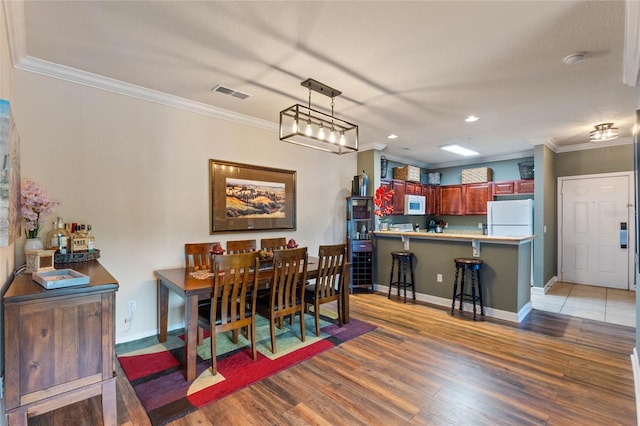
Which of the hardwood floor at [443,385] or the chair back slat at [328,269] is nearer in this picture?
the hardwood floor at [443,385]

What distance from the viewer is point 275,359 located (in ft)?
8.95

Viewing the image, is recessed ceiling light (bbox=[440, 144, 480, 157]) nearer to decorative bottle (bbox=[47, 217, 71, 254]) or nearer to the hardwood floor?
the hardwood floor

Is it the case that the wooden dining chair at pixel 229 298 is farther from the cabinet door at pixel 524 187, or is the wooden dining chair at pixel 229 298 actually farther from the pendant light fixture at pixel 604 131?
the cabinet door at pixel 524 187

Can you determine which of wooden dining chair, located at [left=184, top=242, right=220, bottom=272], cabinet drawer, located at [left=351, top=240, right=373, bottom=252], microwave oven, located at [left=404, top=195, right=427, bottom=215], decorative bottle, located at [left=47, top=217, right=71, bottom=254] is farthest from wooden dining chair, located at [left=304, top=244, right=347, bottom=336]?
microwave oven, located at [left=404, top=195, right=427, bottom=215]

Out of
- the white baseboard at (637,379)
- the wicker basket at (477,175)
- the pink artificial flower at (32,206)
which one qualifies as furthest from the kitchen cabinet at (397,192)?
the pink artificial flower at (32,206)

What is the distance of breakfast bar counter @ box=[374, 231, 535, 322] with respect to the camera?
376 centimetres

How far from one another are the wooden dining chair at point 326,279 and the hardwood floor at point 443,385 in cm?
52

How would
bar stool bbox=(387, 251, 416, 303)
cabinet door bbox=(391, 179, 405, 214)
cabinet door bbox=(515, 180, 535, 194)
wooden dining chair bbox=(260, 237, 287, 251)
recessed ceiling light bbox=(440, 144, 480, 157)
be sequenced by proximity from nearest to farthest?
wooden dining chair bbox=(260, 237, 287, 251)
bar stool bbox=(387, 251, 416, 303)
recessed ceiling light bbox=(440, 144, 480, 157)
cabinet door bbox=(515, 180, 535, 194)
cabinet door bbox=(391, 179, 405, 214)

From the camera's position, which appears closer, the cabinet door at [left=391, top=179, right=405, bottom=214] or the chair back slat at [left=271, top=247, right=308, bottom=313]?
the chair back slat at [left=271, top=247, right=308, bottom=313]

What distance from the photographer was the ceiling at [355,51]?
191 cm

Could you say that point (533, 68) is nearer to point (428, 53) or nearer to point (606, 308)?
point (428, 53)

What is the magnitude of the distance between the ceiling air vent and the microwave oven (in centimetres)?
434

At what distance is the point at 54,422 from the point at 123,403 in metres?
0.37

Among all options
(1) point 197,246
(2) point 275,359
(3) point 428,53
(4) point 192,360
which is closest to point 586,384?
(2) point 275,359
